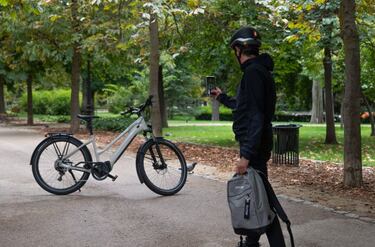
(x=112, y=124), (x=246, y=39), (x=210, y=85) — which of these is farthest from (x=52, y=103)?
(x=246, y=39)

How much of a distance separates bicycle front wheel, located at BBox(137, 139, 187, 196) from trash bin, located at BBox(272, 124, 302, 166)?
11.6 feet

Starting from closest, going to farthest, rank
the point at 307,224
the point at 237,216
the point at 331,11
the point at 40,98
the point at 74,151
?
the point at 237,216 → the point at 307,224 → the point at 74,151 → the point at 331,11 → the point at 40,98

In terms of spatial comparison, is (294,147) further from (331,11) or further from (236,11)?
(236,11)


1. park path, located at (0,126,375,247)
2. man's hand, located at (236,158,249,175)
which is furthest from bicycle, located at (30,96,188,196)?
man's hand, located at (236,158,249,175)

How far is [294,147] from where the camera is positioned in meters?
10.5

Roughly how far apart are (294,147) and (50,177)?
16.6ft

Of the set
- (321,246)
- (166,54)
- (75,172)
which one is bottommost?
(321,246)

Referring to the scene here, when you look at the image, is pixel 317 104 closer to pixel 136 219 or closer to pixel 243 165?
pixel 136 219

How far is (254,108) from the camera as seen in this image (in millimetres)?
3850

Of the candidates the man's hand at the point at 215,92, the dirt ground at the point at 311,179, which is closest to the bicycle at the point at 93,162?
the dirt ground at the point at 311,179

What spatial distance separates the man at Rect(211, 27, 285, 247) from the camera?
3.85m

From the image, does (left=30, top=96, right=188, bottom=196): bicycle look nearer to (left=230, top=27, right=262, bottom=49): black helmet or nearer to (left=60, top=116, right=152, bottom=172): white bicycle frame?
(left=60, top=116, right=152, bottom=172): white bicycle frame

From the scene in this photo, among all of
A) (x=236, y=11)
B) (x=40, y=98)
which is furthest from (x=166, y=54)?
(x=40, y=98)

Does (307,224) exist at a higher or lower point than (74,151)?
lower
